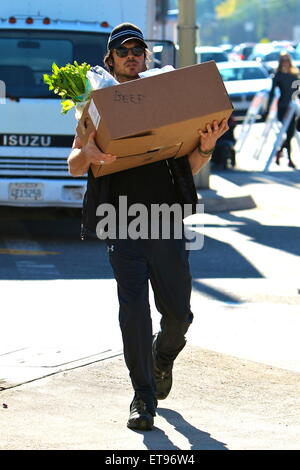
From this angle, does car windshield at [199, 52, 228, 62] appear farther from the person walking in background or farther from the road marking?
the road marking

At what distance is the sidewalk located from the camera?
568cm

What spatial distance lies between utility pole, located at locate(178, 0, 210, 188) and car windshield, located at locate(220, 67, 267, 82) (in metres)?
16.3

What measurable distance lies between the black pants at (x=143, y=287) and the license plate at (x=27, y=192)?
6041 mm

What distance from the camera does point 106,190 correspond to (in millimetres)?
5887

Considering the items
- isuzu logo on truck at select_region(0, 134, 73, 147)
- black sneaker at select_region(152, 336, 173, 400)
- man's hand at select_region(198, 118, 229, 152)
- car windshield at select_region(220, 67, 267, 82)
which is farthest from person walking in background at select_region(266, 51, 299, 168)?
man's hand at select_region(198, 118, 229, 152)

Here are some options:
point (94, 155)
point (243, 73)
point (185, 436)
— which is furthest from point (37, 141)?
point (243, 73)

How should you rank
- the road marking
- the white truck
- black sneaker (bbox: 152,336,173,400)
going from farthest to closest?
the white truck → the road marking → black sneaker (bbox: 152,336,173,400)

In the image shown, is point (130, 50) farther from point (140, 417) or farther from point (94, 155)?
point (140, 417)

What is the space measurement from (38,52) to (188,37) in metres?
3.46

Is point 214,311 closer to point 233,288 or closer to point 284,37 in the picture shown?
point 233,288

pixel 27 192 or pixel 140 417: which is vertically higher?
pixel 140 417

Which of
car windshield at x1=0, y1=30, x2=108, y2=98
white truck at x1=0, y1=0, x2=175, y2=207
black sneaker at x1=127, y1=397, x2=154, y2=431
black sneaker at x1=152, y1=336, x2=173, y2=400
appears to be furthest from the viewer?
car windshield at x1=0, y1=30, x2=108, y2=98

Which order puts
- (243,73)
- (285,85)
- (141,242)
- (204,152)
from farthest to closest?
(243,73) < (285,85) < (204,152) < (141,242)
